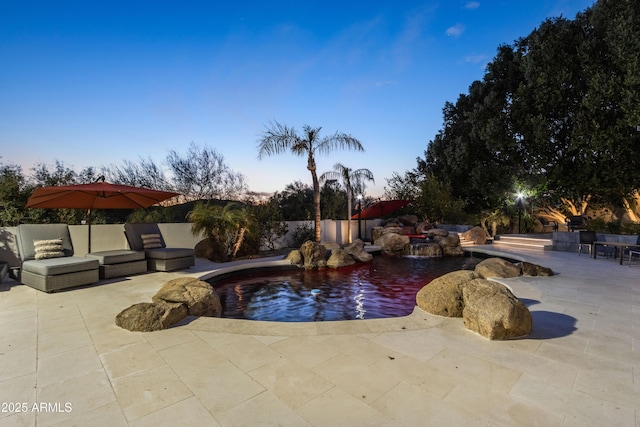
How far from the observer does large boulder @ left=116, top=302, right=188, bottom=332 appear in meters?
3.60

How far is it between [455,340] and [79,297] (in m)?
5.88

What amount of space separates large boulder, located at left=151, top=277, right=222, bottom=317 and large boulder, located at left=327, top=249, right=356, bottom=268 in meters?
5.51

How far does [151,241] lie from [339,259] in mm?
5477

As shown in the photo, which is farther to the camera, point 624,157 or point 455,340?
point 624,157

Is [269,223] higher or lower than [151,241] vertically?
higher

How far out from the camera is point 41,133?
34.8 feet

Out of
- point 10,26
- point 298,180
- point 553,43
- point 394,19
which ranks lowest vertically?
point 298,180

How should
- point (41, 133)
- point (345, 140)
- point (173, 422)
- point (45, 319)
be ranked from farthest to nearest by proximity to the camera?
point (345, 140) → point (41, 133) → point (45, 319) → point (173, 422)

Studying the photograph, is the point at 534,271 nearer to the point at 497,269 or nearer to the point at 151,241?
the point at 497,269

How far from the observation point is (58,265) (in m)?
5.40

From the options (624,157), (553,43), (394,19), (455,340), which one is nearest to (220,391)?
(455,340)

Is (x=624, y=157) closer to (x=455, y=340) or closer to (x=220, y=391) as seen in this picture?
(x=455, y=340)

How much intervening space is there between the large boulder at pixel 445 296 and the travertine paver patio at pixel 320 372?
8.5 inches

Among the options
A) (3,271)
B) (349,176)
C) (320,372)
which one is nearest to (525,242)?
(349,176)
